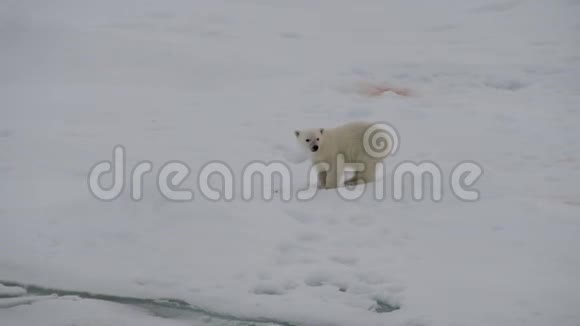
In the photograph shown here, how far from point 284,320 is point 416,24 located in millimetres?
9447

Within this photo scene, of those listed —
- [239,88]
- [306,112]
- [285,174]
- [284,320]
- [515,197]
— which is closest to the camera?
[284,320]

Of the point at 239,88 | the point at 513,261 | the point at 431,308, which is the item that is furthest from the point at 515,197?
the point at 239,88

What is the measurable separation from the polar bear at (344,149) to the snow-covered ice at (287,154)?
0.79 feet

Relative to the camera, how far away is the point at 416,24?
1305 centimetres

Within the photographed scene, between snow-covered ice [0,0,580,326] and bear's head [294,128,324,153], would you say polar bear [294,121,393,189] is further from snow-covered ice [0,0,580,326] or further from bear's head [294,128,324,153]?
snow-covered ice [0,0,580,326]

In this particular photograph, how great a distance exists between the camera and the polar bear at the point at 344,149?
6.38 meters

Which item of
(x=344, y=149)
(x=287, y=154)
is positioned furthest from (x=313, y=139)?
(x=287, y=154)

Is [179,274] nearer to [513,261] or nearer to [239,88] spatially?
[513,261]

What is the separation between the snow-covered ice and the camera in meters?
4.80

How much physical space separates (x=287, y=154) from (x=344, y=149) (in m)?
0.96

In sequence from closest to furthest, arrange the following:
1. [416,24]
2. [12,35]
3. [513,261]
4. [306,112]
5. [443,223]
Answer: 1. [513,261]
2. [443,223]
3. [306,112]
4. [12,35]
5. [416,24]

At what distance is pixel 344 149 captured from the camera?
6.45 meters

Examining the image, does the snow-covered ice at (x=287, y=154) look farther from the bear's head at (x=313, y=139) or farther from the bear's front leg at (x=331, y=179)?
the bear's head at (x=313, y=139)

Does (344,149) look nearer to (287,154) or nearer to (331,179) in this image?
(331,179)
